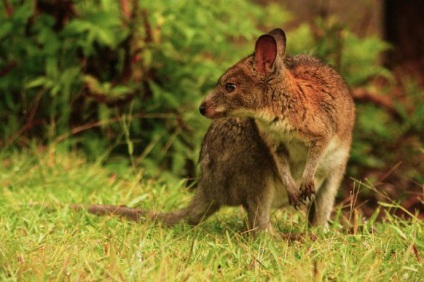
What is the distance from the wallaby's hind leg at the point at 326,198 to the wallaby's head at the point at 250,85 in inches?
31.0

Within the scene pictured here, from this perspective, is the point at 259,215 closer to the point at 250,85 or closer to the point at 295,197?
the point at 295,197

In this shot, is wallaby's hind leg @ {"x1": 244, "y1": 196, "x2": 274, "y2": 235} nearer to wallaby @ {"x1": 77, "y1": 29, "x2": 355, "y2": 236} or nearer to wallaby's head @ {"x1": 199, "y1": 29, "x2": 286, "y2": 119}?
wallaby @ {"x1": 77, "y1": 29, "x2": 355, "y2": 236}

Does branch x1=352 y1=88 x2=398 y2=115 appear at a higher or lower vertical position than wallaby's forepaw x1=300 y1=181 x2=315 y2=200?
lower

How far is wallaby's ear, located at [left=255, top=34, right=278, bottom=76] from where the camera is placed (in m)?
4.76

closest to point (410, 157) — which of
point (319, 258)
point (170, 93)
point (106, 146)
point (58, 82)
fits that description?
point (170, 93)

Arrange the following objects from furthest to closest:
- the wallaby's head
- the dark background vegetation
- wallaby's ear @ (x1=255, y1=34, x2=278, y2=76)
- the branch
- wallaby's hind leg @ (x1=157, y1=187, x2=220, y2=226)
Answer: the branch
the dark background vegetation
wallaby's hind leg @ (x1=157, y1=187, x2=220, y2=226)
the wallaby's head
wallaby's ear @ (x1=255, y1=34, x2=278, y2=76)

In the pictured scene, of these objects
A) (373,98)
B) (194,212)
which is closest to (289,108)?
(194,212)

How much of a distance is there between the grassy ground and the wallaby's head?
78 centimetres

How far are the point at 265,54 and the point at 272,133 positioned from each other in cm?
51

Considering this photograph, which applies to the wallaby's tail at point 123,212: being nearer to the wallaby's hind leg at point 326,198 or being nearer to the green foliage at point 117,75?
the wallaby's hind leg at point 326,198

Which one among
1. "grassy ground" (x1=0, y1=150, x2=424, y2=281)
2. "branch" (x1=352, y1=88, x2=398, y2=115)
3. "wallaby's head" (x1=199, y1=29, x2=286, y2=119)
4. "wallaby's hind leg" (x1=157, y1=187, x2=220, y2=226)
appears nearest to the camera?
"grassy ground" (x1=0, y1=150, x2=424, y2=281)

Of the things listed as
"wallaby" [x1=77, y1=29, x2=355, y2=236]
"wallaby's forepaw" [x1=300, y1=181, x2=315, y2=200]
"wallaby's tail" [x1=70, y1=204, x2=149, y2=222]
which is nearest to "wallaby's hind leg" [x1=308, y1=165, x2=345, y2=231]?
"wallaby" [x1=77, y1=29, x2=355, y2=236]

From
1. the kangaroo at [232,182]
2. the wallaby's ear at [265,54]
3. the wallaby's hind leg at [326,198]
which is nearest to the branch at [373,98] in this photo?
the wallaby's hind leg at [326,198]

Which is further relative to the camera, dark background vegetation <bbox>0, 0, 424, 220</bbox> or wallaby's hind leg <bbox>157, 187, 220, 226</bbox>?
dark background vegetation <bbox>0, 0, 424, 220</bbox>
